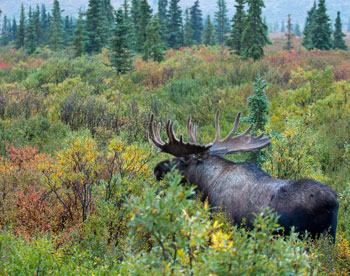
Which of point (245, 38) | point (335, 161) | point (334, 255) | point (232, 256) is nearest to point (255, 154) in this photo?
point (335, 161)

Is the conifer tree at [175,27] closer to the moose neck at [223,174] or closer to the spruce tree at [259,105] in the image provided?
the spruce tree at [259,105]

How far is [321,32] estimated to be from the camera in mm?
32406

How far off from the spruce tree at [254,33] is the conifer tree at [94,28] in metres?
16.3

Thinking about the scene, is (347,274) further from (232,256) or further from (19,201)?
(19,201)

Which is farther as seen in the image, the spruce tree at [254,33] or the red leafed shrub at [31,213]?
the spruce tree at [254,33]

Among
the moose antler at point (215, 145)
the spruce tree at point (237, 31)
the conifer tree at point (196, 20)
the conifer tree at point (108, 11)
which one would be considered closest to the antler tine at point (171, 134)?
the moose antler at point (215, 145)

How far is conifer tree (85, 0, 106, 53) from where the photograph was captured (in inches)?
1355

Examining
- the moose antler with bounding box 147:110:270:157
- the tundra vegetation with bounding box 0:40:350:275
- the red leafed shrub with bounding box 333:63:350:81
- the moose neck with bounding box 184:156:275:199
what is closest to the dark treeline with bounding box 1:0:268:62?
the red leafed shrub with bounding box 333:63:350:81

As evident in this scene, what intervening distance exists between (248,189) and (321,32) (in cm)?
3268

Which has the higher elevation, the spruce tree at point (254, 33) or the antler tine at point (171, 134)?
the spruce tree at point (254, 33)

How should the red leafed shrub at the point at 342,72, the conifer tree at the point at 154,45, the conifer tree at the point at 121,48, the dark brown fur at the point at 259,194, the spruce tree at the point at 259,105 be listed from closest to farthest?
the dark brown fur at the point at 259,194
the spruce tree at the point at 259,105
the red leafed shrub at the point at 342,72
the conifer tree at the point at 121,48
the conifer tree at the point at 154,45

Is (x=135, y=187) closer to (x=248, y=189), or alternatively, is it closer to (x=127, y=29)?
(x=248, y=189)

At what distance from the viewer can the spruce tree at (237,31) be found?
2666cm

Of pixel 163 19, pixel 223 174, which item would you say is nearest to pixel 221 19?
pixel 163 19
